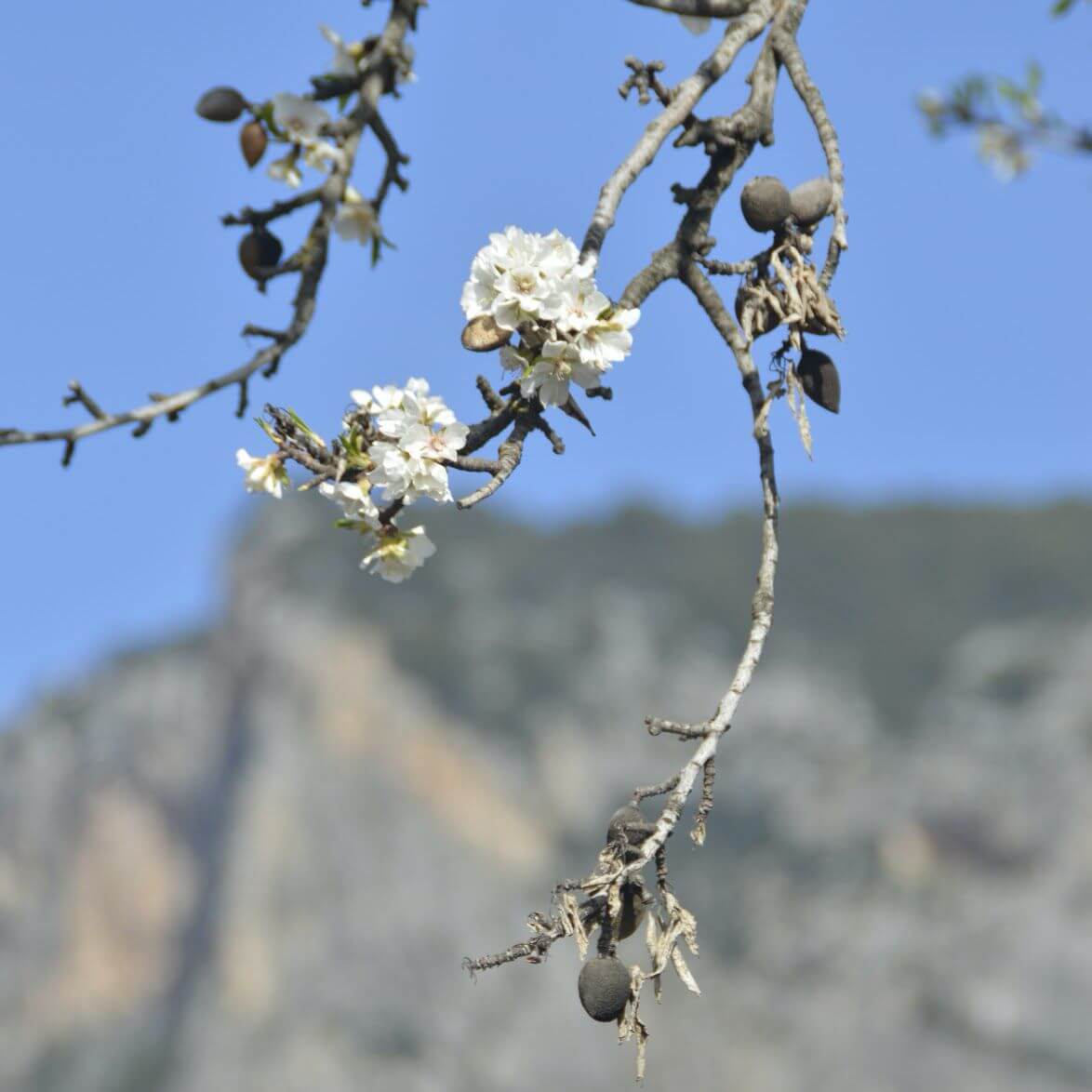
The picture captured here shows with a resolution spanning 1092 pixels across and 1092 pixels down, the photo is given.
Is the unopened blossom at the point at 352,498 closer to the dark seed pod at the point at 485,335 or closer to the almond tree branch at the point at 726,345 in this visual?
the dark seed pod at the point at 485,335

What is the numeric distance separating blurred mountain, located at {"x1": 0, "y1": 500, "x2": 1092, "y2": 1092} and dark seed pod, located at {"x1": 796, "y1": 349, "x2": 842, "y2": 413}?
41785 mm

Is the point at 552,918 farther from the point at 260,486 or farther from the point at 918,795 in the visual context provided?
the point at 918,795

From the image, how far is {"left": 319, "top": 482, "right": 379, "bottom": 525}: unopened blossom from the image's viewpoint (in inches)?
142

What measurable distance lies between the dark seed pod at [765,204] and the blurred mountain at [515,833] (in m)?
41.8

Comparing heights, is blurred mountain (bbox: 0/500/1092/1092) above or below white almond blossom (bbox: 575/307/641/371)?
above

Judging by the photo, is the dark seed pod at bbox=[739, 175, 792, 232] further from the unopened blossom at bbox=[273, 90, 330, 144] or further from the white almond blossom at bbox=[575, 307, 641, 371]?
the unopened blossom at bbox=[273, 90, 330, 144]

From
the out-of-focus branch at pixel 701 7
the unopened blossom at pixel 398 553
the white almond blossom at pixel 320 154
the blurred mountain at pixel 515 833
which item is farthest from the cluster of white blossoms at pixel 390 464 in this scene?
the blurred mountain at pixel 515 833

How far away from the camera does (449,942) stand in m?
52.9

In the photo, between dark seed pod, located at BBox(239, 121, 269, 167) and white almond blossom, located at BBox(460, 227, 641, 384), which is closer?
white almond blossom, located at BBox(460, 227, 641, 384)

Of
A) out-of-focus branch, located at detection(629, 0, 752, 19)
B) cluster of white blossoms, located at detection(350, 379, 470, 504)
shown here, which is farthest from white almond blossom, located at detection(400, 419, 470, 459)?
out-of-focus branch, located at detection(629, 0, 752, 19)

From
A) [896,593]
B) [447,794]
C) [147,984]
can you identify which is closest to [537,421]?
[447,794]

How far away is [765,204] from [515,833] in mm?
51662

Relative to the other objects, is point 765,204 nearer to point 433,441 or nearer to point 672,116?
point 672,116

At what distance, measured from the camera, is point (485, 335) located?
3.52 metres
